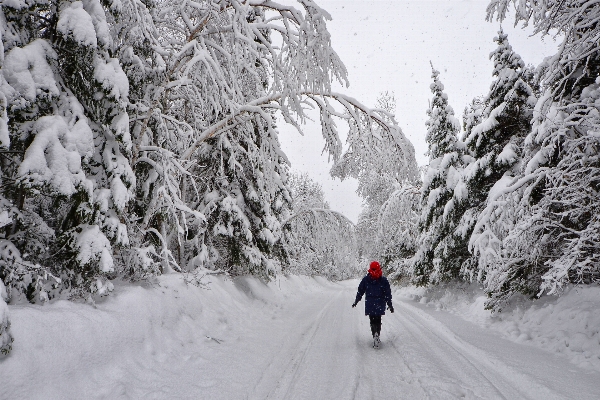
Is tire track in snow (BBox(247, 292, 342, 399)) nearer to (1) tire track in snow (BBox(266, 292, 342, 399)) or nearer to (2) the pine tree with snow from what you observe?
(1) tire track in snow (BBox(266, 292, 342, 399))

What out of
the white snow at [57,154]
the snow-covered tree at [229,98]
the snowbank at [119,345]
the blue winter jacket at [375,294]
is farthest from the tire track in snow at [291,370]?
the white snow at [57,154]

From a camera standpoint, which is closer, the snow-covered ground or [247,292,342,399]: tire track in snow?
the snow-covered ground

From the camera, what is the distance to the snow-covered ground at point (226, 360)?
390 centimetres

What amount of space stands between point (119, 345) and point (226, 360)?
6.00 feet

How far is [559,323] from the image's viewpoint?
737 centimetres

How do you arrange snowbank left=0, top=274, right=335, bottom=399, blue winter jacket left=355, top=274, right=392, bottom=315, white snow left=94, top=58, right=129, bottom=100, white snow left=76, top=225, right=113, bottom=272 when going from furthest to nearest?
blue winter jacket left=355, top=274, right=392, bottom=315 < white snow left=94, top=58, right=129, bottom=100 < white snow left=76, top=225, right=113, bottom=272 < snowbank left=0, top=274, right=335, bottom=399

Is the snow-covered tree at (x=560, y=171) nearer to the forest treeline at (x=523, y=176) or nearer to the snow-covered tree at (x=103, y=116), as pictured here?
the forest treeline at (x=523, y=176)

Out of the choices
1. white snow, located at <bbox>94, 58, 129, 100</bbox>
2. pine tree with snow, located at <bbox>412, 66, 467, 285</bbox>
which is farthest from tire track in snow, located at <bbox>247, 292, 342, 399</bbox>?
pine tree with snow, located at <bbox>412, 66, 467, 285</bbox>

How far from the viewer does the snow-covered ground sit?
3.90 metres

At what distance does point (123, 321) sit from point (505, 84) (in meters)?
13.5

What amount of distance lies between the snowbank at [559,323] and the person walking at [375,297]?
130 inches

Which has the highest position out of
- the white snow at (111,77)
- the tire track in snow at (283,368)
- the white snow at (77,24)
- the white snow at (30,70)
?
the white snow at (77,24)

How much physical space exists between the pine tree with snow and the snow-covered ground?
631cm

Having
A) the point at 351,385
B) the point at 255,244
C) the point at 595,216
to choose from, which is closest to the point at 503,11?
the point at 595,216
